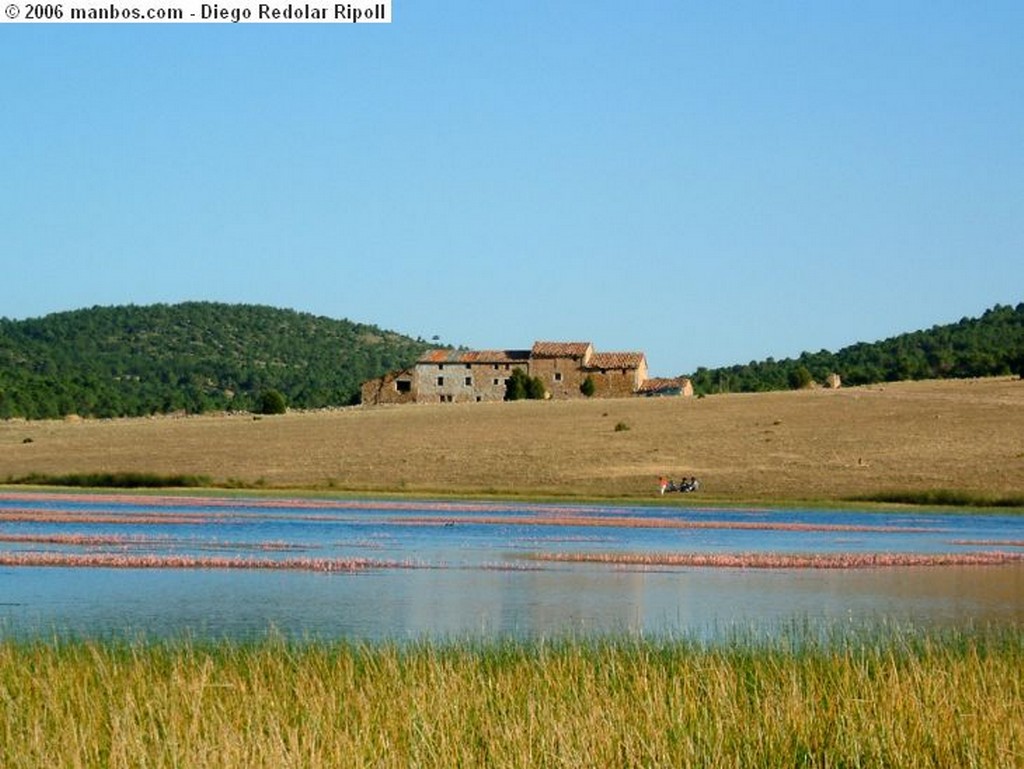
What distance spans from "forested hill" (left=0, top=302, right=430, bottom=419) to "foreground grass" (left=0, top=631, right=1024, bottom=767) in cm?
10264

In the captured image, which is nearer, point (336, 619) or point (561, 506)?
point (336, 619)

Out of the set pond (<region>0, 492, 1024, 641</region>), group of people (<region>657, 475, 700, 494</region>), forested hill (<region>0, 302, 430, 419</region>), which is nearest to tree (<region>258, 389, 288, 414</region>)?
forested hill (<region>0, 302, 430, 419</region>)

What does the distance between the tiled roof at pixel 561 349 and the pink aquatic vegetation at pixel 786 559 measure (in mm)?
85447

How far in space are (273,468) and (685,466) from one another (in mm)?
15979

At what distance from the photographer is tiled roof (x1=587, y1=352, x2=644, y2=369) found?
120375mm

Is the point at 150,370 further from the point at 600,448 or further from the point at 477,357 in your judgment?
the point at 600,448

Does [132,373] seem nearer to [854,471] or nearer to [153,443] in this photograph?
[153,443]

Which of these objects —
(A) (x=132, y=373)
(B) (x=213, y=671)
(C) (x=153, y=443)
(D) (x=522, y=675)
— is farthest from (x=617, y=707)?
(A) (x=132, y=373)

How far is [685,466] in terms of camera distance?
67.4 m

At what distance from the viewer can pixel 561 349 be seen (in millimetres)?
122688

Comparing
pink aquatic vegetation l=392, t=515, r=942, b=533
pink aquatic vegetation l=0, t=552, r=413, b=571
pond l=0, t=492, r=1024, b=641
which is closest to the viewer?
pond l=0, t=492, r=1024, b=641

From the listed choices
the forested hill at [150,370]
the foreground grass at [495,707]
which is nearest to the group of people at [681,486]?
the foreground grass at [495,707]

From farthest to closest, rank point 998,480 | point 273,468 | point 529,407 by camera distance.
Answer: point 529,407 < point 273,468 < point 998,480

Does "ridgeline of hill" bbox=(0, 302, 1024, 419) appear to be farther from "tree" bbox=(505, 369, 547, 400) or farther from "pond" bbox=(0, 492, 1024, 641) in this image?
"pond" bbox=(0, 492, 1024, 641)
